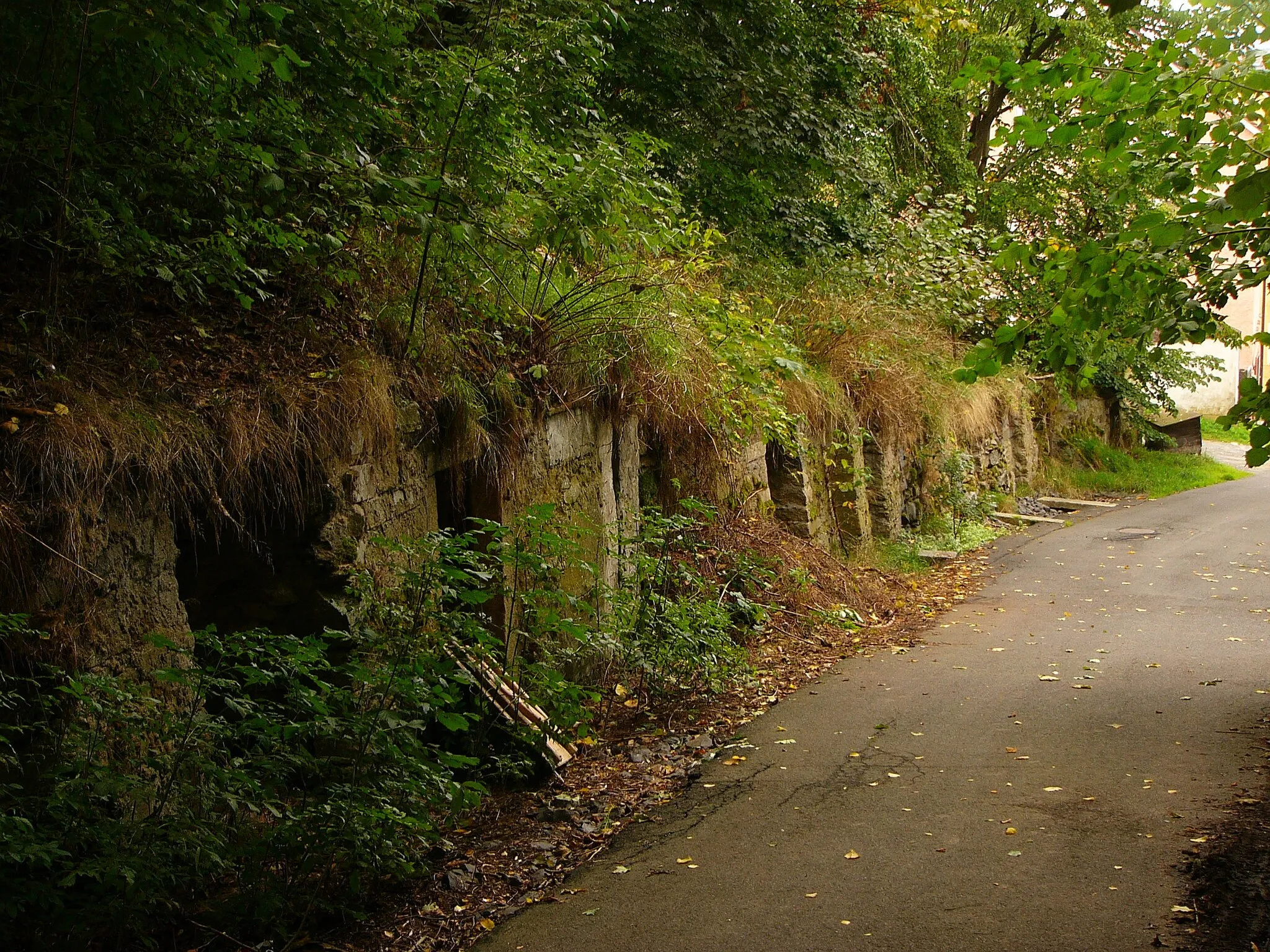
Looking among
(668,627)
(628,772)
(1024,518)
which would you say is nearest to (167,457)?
(628,772)

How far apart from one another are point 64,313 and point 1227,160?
18.0ft

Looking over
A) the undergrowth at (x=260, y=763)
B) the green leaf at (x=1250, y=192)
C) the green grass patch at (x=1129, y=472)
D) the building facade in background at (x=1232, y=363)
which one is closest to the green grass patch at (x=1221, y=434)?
the building facade in background at (x=1232, y=363)

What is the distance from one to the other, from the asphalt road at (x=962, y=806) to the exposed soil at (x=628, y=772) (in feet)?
0.58

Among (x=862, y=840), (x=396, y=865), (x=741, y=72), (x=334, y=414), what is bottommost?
(x=862, y=840)

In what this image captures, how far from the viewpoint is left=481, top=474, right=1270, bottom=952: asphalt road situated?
4.01 meters

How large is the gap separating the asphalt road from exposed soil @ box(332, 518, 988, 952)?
178 mm

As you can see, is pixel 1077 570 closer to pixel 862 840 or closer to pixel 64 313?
pixel 862 840

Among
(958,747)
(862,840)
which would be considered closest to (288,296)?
(862,840)

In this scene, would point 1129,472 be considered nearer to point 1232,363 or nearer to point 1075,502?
point 1075,502

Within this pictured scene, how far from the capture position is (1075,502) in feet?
60.4

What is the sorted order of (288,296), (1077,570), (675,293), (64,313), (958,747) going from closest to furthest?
(64,313)
(288,296)
(958,747)
(675,293)
(1077,570)

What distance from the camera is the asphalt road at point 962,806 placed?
4.01 meters

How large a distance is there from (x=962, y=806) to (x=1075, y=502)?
14.7 metres

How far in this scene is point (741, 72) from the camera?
10.6 m
